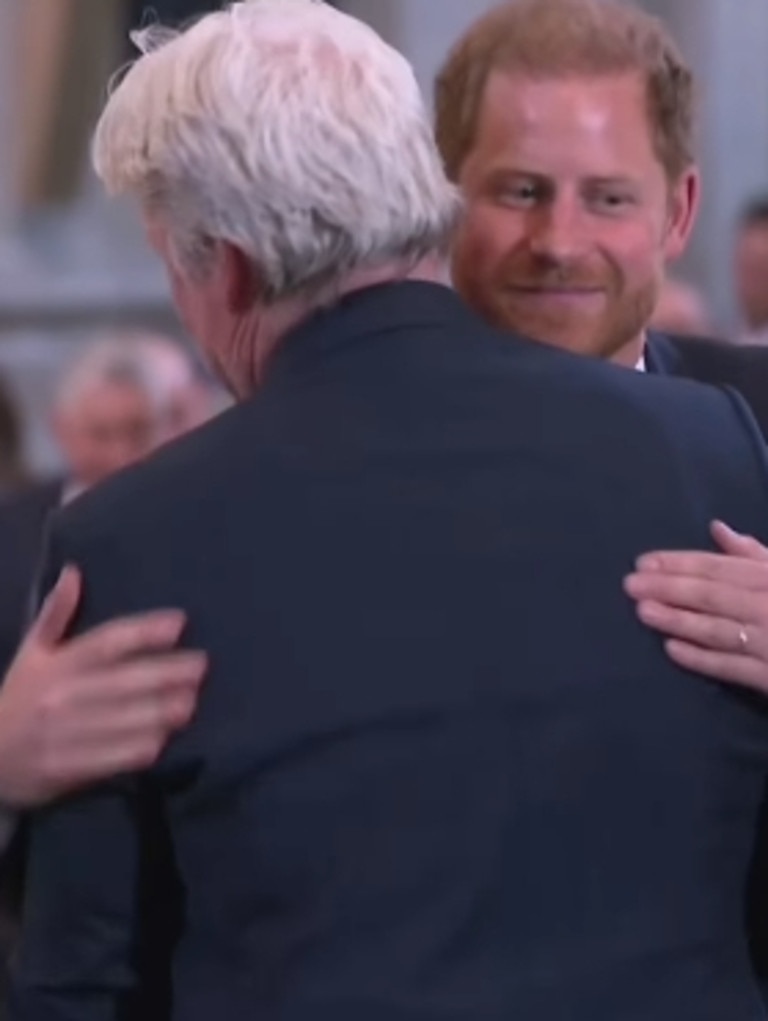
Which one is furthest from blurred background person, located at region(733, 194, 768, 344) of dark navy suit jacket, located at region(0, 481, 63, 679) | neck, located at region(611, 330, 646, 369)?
neck, located at region(611, 330, 646, 369)

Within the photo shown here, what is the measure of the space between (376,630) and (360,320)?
230 millimetres

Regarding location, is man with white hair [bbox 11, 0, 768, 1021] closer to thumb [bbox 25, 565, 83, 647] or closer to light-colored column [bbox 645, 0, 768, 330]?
thumb [bbox 25, 565, 83, 647]

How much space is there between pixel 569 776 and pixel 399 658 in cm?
14

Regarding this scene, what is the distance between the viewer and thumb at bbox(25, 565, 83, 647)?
2.18 m

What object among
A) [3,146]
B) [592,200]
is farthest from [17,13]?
[592,200]

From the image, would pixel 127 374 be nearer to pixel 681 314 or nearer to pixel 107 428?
pixel 107 428

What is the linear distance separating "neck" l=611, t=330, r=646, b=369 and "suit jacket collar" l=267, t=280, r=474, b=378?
0.52 meters

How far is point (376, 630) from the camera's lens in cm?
213

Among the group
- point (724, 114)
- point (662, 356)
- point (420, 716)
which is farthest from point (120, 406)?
point (724, 114)

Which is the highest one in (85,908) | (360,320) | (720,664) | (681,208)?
(360,320)

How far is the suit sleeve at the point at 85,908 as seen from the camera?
2189mm

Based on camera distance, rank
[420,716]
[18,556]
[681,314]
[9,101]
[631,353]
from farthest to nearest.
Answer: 1. [9,101]
2. [681,314]
3. [18,556]
4. [631,353]
5. [420,716]

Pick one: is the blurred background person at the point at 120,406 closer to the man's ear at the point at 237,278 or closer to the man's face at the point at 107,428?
the man's face at the point at 107,428

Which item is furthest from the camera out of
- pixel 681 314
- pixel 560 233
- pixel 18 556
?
pixel 681 314
